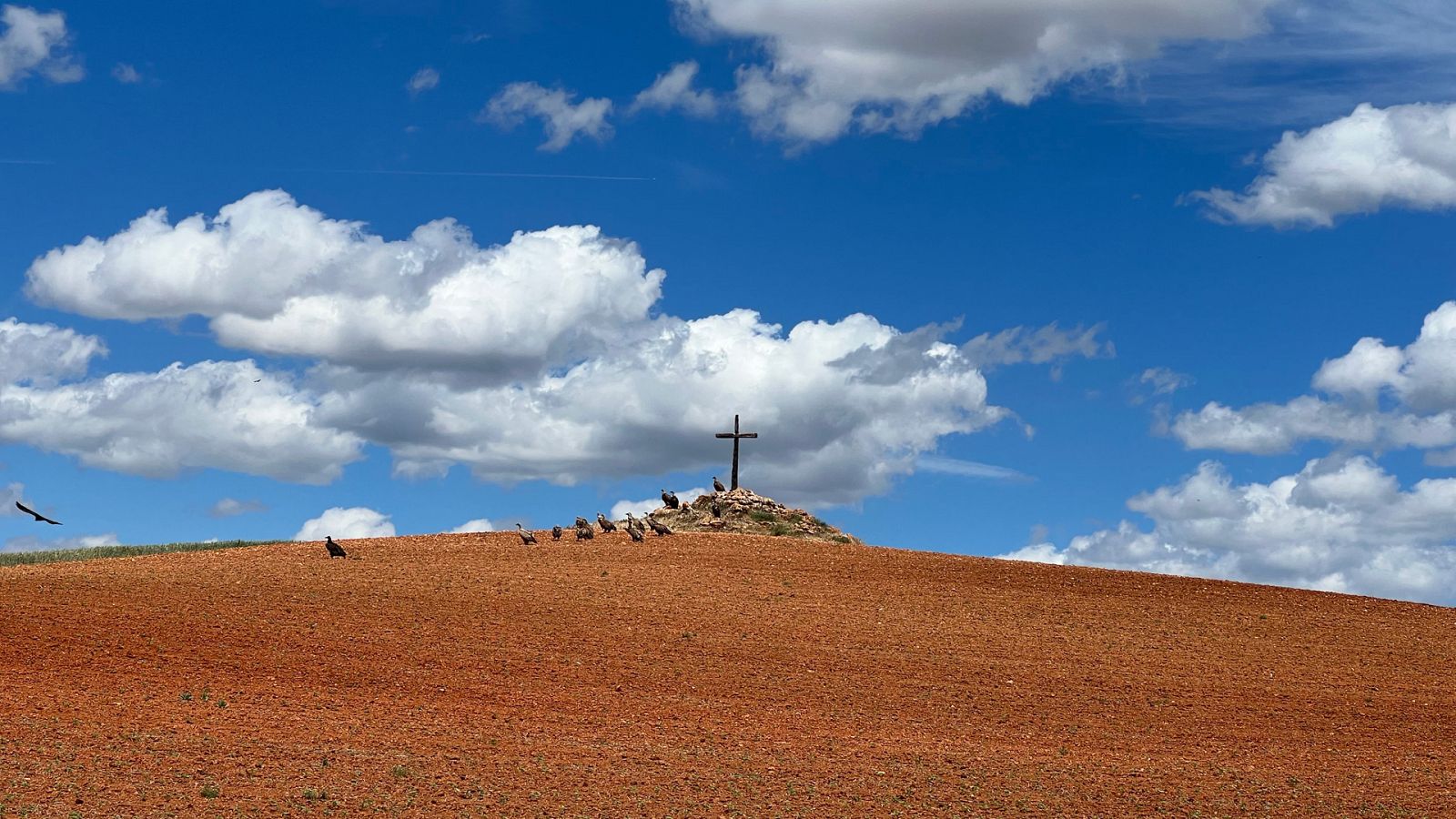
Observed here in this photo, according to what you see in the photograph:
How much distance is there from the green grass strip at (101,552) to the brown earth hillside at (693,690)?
18.0ft

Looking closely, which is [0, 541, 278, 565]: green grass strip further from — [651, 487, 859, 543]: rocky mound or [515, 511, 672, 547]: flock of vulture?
[651, 487, 859, 543]: rocky mound

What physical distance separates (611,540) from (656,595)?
7.64 meters

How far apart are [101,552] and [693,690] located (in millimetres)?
23731

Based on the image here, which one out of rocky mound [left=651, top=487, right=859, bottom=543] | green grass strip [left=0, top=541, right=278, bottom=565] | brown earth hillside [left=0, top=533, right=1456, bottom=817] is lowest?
brown earth hillside [left=0, top=533, right=1456, bottom=817]

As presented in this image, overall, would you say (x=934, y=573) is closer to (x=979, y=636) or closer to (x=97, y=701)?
(x=979, y=636)

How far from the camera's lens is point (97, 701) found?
763 inches

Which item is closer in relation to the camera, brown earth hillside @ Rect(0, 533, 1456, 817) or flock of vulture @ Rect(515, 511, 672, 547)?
brown earth hillside @ Rect(0, 533, 1456, 817)

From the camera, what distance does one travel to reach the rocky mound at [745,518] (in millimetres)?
40125

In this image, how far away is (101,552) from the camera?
3894 centimetres

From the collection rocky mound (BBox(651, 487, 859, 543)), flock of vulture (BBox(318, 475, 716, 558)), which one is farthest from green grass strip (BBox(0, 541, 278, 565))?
rocky mound (BBox(651, 487, 859, 543))

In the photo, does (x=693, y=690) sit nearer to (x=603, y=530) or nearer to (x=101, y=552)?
(x=603, y=530)

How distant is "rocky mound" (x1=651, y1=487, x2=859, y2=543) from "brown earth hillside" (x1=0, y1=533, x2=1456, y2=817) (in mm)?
5501

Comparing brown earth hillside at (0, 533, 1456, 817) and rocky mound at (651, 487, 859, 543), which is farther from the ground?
rocky mound at (651, 487, 859, 543)

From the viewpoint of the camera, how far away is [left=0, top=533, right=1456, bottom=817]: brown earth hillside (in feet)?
55.3
